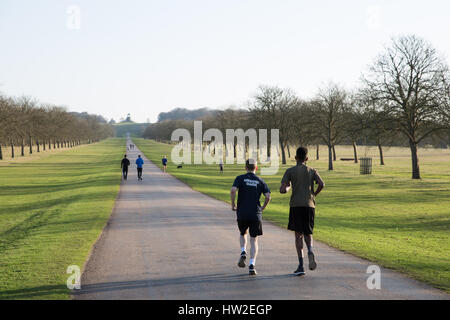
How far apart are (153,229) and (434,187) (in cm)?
2670

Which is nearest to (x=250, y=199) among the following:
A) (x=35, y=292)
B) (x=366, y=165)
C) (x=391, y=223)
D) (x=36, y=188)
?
(x=35, y=292)

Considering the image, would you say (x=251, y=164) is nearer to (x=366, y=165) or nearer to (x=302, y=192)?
(x=302, y=192)

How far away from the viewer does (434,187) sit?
33.2m

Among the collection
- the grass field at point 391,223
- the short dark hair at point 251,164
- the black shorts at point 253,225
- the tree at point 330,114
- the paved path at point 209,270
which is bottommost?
the grass field at point 391,223

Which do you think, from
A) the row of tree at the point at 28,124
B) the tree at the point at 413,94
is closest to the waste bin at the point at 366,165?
the tree at the point at 413,94

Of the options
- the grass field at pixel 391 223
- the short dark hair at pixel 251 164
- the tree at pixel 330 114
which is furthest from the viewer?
the tree at pixel 330 114

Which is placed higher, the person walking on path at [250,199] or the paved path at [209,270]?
the person walking on path at [250,199]

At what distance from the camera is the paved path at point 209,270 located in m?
7.08

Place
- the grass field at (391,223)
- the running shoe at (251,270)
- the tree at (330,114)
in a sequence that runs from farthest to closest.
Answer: the tree at (330,114), the grass field at (391,223), the running shoe at (251,270)

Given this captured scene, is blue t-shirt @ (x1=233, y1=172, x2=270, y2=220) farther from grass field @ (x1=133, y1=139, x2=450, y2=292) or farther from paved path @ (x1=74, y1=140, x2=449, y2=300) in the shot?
grass field @ (x1=133, y1=139, x2=450, y2=292)

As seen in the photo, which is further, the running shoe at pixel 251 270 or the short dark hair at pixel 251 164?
the short dark hair at pixel 251 164

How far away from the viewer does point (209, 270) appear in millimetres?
8578

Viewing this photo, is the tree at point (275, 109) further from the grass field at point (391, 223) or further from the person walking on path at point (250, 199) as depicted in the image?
the person walking on path at point (250, 199)
